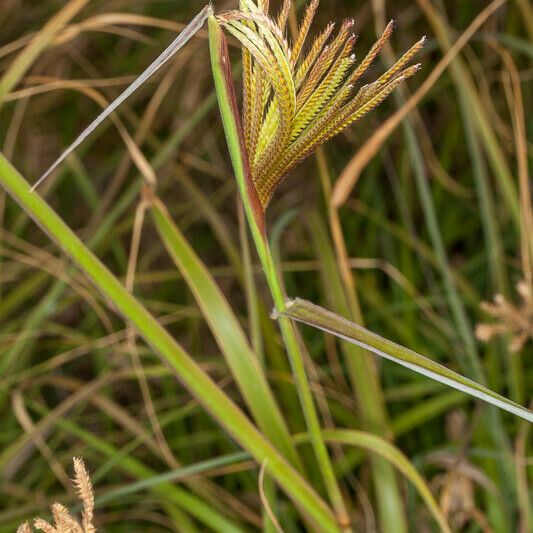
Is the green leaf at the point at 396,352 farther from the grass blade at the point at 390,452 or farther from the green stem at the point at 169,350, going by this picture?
the grass blade at the point at 390,452

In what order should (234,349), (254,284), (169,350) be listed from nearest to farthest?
(169,350), (234,349), (254,284)

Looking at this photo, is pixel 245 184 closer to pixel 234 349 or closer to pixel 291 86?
pixel 291 86

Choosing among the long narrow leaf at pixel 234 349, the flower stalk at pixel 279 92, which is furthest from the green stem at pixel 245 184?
the long narrow leaf at pixel 234 349

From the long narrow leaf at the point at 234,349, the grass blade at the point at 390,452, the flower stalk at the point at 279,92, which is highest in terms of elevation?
the flower stalk at the point at 279,92

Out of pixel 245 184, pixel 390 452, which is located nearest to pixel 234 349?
pixel 390 452

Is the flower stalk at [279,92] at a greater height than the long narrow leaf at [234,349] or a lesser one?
greater

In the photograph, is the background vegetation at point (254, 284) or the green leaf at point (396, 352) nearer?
the green leaf at point (396, 352)
